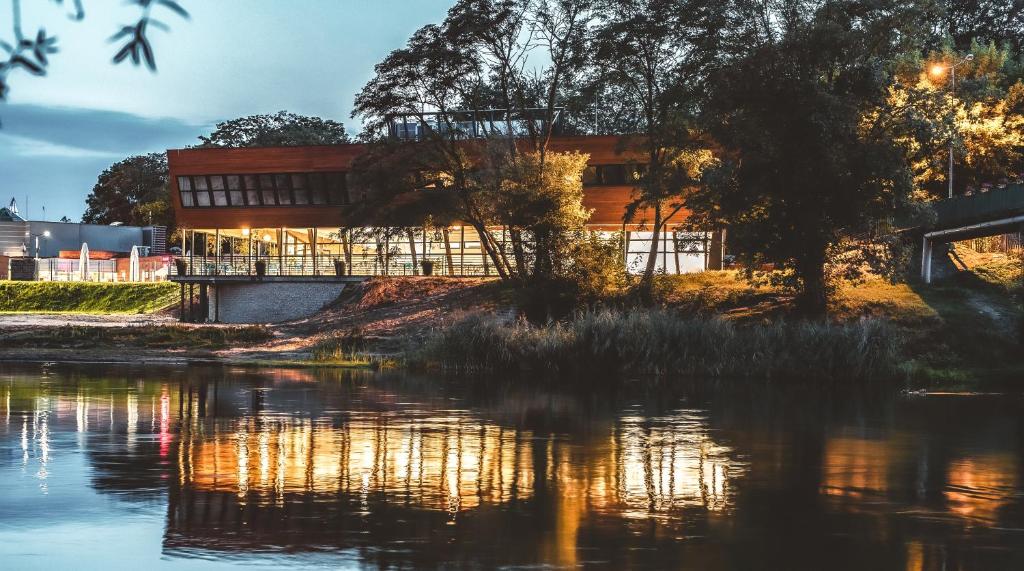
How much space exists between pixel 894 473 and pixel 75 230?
106170mm

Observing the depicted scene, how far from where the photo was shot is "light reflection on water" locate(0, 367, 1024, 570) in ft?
33.5

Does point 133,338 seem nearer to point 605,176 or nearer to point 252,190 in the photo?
point 252,190

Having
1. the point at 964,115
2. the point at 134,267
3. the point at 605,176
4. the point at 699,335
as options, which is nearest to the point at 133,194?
the point at 134,267

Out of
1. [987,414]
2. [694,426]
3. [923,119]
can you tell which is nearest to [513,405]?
[694,426]

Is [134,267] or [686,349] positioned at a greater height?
[134,267]

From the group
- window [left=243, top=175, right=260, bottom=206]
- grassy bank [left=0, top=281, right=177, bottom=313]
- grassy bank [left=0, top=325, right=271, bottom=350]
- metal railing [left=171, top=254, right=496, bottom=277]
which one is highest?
window [left=243, top=175, right=260, bottom=206]

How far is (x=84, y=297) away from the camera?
84812 mm

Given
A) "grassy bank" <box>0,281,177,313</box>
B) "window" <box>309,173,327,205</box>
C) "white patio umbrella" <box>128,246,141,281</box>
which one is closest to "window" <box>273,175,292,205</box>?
"window" <box>309,173,327,205</box>

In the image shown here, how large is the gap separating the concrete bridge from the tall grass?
1070 cm

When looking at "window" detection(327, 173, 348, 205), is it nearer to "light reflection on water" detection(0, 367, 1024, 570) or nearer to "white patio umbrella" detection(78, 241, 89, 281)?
"white patio umbrella" detection(78, 241, 89, 281)

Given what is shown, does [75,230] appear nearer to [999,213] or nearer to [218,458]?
[999,213]

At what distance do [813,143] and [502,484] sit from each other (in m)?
28.9

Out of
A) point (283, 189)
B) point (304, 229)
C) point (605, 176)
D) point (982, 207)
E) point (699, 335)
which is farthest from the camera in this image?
point (304, 229)

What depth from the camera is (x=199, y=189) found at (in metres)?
74.4
